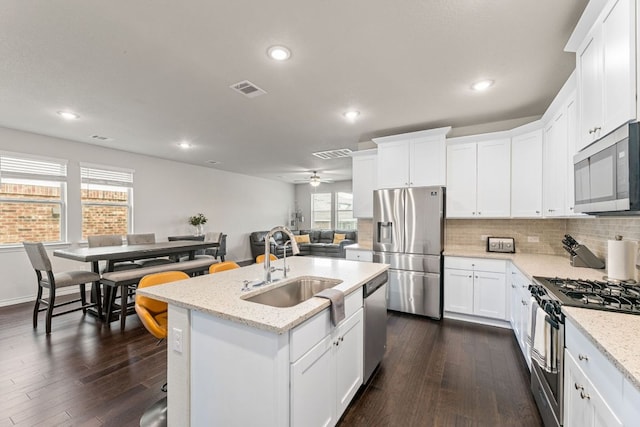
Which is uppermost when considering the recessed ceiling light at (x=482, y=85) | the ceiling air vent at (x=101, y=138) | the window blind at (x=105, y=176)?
the recessed ceiling light at (x=482, y=85)

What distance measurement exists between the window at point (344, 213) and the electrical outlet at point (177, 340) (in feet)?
27.1

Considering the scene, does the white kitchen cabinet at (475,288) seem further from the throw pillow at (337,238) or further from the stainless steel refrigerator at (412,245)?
the throw pillow at (337,238)

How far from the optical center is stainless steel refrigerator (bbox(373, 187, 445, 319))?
143 inches

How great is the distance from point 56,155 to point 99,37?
3.86 meters

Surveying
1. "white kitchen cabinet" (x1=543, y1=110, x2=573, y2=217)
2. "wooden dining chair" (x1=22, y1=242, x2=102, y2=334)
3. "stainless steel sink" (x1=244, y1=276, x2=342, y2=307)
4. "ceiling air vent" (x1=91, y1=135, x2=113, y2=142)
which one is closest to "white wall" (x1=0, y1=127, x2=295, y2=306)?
"ceiling air vent" (x1=91, y1=135, x2=113, y2=142)

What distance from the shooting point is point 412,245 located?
12.3 feet

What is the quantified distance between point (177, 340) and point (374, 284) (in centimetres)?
151

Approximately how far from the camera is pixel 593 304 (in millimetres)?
1458

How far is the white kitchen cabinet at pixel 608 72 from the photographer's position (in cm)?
132

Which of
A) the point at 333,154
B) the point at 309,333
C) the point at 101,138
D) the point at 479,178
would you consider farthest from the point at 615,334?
the point at 101,138

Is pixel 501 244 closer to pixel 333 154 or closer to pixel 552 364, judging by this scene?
pixel 552 364

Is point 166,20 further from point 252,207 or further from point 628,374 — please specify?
point 252,207

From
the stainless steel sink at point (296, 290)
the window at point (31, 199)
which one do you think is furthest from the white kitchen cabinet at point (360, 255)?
the window at point (31, 199)

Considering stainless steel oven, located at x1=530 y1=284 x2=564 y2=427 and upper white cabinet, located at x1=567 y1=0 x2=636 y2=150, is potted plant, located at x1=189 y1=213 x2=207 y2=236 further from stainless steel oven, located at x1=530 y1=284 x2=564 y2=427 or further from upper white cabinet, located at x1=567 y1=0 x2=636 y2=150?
upper white cabinet, located at x1=567 y1=0 x2=636 y2=150
